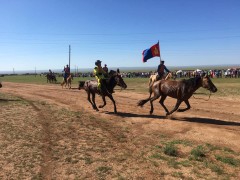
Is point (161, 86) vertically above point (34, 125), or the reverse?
point (161, 86)

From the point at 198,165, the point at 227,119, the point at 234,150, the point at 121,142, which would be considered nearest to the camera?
the point at 198,165

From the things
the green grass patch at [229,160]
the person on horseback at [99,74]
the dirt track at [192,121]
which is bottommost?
the green grass patch at [229,160]

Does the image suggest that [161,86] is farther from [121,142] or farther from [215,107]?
[121,142]

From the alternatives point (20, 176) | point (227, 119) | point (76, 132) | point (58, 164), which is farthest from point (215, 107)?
point (20, 176)

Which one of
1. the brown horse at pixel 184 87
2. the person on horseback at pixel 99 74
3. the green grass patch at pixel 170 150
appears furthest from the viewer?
the person on horseback at pixel 99 74

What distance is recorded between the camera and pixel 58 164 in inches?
269

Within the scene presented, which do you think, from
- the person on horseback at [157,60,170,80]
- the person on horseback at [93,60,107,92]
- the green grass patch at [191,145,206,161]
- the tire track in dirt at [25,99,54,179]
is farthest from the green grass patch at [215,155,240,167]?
the person on horseback at [157,60,170,80]

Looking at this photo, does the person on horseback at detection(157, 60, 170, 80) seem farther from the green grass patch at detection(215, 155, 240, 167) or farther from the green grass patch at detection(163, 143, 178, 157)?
the green grass patch at detection(215, 155, 240, 167)

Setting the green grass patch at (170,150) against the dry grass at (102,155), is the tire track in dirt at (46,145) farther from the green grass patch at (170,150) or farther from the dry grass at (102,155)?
the green grass patch at (170,150)

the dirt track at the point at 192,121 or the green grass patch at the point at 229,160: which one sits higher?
the dirt track at the point at 192,121

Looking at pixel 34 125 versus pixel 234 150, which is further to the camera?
pixel 34 125

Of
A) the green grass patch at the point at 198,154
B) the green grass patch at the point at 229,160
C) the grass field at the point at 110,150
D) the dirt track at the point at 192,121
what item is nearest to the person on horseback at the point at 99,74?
the dirt track at the point at 192,121

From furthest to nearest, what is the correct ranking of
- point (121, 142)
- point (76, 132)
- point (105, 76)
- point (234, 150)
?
point (105, 76), point (76, 132), point (121, 142), point (234, 150)

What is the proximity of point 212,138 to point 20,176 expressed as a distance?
613 cm
